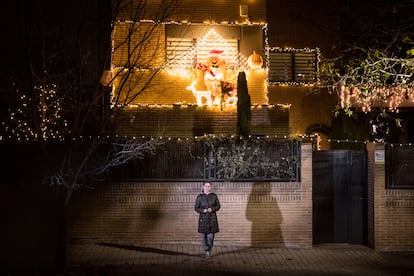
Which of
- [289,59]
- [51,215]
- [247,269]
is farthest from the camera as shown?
[289,59]

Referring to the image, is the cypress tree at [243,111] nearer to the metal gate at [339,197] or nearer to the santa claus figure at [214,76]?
the metal gate at [339,197]

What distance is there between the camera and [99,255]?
46.0 ft

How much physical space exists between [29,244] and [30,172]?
1867 millimetres

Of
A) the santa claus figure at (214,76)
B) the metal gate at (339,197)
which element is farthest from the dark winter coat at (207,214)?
the santa claus figure at (214,76)

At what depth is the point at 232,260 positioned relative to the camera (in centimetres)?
1372

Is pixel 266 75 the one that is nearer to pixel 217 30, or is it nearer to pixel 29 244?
pixel 217 30

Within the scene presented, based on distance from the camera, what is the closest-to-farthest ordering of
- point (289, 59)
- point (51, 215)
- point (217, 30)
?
point (51, 215), point (217, 30), point (289, 59)

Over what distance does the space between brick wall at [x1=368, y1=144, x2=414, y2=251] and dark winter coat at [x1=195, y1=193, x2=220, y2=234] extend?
13.3 ft

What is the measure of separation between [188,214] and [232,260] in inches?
80.2

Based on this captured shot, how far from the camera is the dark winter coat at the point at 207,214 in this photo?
543 inches

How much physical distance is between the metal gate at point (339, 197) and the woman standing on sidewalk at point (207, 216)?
308 cm

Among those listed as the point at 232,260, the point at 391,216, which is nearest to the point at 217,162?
the point at 232,260

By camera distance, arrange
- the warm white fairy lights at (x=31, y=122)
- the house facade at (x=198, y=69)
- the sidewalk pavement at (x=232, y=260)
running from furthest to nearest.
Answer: the house facade at (x=198, y=69) < the warm white fairy lights at (x=31, y=122) < the sidewalk pavement at (x=232, y=260)

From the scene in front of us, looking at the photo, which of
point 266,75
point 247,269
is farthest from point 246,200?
point 266,75
